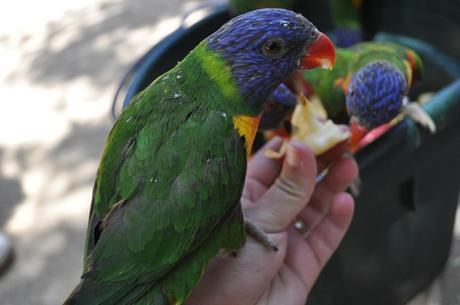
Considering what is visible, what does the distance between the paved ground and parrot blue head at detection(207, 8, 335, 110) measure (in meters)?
1.01

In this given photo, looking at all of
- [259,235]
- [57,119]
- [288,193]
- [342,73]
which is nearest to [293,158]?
[288,193]

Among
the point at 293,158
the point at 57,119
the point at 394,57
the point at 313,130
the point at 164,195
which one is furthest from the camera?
the point at 57,119

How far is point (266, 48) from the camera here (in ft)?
2.71

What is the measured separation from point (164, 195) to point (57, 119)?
1.85 metres

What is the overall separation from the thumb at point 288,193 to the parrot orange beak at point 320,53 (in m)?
0.20

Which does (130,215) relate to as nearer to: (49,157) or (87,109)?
(49,157)

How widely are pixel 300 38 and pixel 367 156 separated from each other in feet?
1.05

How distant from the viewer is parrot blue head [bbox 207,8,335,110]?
2.66ft

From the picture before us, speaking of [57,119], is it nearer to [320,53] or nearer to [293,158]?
[293,158]

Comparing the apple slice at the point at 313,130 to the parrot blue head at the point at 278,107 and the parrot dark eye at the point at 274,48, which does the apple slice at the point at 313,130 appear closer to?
the parrot blue head at the point at 278,107

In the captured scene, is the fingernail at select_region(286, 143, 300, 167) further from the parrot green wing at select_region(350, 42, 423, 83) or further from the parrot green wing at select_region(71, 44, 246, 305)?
the parrot green wing at select_region(350, 42, 423, 83)

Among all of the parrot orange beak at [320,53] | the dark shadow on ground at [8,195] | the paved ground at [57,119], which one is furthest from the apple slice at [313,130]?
the dark shadow on ground at [8,195]

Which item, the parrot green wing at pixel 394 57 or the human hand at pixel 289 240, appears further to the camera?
the parrot green wing at pixel 394 57

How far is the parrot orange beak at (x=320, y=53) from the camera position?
854mm
